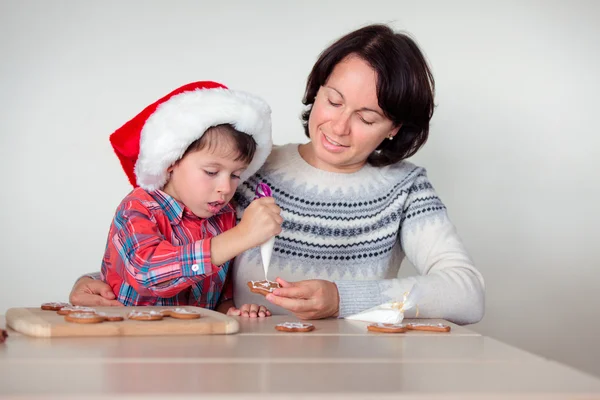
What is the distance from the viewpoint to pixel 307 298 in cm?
167

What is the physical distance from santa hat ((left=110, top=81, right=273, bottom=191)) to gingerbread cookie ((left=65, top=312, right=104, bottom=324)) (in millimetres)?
694

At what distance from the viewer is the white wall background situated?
3.33 meters

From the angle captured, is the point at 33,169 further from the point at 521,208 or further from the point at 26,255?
the point at 521,208

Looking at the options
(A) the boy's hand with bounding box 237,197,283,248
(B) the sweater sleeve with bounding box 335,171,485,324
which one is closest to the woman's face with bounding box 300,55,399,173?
(B) the sweater sleeve with bounding box 335,171,485,324

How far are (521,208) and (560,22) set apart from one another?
0.81m

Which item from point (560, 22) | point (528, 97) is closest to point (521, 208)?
point (528, 97)

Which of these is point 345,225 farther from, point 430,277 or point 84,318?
point 84,318

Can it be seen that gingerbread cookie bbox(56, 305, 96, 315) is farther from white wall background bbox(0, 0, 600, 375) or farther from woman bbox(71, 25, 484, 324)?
white wall background bbox(0, 0, 600, 375)

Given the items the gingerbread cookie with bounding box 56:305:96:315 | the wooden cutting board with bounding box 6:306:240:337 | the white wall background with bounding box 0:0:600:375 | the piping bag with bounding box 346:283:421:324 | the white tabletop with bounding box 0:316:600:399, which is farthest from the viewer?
the white wall background with bounding box 0:0:600:375

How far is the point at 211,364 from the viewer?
3.54ft

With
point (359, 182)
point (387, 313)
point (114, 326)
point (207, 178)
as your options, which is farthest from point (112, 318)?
point (359, 182)

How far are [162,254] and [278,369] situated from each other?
78 centimetres

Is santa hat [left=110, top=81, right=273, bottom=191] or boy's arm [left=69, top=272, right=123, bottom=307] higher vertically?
santa hat [left=110, top=81, right=273, bottom=191]

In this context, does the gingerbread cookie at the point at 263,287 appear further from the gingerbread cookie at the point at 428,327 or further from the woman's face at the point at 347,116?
the woman's face at the point at 347,116
